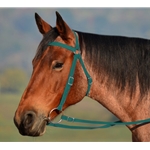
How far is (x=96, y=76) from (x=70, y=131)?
6.50ft

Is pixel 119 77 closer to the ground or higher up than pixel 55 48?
closer to the ground

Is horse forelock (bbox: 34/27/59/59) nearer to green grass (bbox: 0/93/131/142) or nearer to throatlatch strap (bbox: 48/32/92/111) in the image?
throatlatch strap (bbox: 48/32/92/111)

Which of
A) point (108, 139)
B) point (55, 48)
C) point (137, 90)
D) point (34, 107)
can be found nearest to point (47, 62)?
point (55, 48)

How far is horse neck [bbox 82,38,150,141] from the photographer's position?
55.6 inches

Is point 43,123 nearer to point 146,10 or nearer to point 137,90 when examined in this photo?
point 137,90

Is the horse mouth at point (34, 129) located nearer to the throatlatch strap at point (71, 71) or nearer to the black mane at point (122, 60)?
the throatlatch strap at point (71, 71)

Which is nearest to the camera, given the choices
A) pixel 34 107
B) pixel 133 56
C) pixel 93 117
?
pixel 34 107

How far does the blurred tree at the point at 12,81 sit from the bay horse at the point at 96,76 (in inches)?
71.1

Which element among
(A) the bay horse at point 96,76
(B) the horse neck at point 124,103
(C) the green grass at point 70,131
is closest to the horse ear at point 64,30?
(A) the bay horse at point 96,76

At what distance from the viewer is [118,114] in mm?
1442

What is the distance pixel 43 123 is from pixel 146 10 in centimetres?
246

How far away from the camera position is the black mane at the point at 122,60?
1416mm

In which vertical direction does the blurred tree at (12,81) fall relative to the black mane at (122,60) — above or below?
above

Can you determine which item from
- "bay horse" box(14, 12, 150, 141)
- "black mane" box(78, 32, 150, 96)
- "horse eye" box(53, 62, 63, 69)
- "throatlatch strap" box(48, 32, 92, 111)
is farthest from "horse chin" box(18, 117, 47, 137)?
"black mane" box(78, 32, 150, 96)
